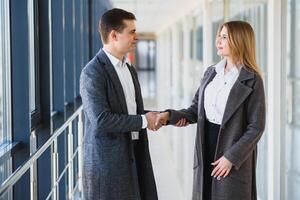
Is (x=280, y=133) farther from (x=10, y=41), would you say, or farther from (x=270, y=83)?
(x=10, y=41)

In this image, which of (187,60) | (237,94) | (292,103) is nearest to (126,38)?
(237,94)

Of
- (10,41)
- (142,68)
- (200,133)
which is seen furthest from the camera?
(142,68)

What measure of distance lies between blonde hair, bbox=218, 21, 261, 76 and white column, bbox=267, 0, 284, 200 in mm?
650

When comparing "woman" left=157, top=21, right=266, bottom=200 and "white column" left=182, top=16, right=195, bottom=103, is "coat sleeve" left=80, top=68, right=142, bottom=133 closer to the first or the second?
"woman" left=157, top=21, right=266, bottom=200

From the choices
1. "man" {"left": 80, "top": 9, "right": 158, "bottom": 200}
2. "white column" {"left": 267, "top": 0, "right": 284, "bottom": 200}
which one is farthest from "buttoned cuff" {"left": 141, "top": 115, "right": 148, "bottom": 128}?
"white column" {"left": 267, "top": 0, "right": 284, "bottom": 200}

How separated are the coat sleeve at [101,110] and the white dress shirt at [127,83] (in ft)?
0.16

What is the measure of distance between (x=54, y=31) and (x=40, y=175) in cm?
77

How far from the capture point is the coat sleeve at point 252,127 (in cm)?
152

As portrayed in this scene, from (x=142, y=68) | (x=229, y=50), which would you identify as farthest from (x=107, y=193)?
(x=142, y=68)

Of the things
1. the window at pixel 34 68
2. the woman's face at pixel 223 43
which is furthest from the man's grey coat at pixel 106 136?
the window at pixel 34 68

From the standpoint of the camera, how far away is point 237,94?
5.01 ft

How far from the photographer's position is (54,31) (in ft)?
8.83

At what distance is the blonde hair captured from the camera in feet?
5.08

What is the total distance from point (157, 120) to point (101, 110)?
0.63 ft
